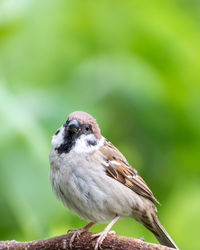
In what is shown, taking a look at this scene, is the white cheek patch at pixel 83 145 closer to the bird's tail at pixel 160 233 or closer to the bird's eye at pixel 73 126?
the bird's eye at pixel 73 126

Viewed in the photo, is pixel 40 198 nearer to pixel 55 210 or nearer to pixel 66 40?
pixel 55 210

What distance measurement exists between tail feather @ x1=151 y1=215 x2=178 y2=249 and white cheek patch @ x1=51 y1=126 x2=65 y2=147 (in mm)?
759

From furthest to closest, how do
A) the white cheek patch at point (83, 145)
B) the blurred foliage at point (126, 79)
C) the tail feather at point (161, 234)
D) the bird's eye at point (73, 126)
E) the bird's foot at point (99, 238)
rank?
the blurred foliage at point (126, 79)
the tail feather at point (161, 234)
the white cheek patch at point (83, 145)
the bird's eye at point (73, 126)
the bird's foot at point (99, 238)

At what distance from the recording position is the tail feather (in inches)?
142

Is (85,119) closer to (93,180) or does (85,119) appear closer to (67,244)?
(93,180)

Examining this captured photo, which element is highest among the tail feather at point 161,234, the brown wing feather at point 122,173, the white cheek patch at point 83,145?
the white cheek patch at point 83,145

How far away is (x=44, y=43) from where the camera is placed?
445cm

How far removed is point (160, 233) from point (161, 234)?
10mm

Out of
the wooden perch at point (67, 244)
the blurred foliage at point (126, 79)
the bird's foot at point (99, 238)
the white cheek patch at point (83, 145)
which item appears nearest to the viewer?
the wooden perch at point (67, 244)

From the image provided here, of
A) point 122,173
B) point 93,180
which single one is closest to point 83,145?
point 93,180

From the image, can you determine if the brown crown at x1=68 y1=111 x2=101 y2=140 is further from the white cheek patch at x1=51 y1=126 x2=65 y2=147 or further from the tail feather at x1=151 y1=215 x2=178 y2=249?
the tail feather at x1=151 y1=215 x2=178 y2=249

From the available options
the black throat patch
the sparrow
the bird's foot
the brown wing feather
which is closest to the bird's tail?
the sparrow

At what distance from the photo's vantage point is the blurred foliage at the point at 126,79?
376 centimetres

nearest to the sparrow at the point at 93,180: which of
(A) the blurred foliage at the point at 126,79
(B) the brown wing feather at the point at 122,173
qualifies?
(B) the brown wing feather at the point at 122,173
